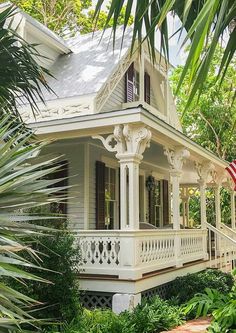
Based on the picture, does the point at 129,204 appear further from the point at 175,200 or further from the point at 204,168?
the point at 204,168

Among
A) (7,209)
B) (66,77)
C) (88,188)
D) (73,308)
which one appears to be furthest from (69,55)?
(7,209)

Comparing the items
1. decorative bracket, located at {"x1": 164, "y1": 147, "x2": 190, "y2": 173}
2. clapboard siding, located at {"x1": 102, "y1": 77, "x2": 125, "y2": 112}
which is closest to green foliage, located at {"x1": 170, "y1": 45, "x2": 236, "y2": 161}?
clapboard siding, located at {"x1": 102, "y1": 77, "x2": 125, "y2": 112}

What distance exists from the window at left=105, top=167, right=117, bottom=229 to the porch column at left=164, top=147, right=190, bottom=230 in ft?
8.54

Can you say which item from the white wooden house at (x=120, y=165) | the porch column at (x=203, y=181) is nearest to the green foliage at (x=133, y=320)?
the white wooden house at (x=120, y=165)

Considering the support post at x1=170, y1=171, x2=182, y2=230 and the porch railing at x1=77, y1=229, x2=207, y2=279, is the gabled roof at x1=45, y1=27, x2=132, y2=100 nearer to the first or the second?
the support post at x1=170, y1=171, x2=182, y2=230

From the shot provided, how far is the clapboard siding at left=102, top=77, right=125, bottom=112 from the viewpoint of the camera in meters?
13.1

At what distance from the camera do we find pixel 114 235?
9195mm

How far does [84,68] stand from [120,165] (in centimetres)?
551

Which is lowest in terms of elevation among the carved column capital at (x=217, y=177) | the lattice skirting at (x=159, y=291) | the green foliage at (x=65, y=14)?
the lattice skirting at (x=159, y=291)

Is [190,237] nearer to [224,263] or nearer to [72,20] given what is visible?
[224,263]

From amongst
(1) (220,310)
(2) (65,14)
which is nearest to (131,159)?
(1) (220,310)

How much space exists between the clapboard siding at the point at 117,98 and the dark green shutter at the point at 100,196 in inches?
67.5

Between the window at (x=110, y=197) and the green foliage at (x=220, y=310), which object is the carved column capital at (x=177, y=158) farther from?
the green foliage at (x=220, y=310)

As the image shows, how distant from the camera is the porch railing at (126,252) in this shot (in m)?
8.88
